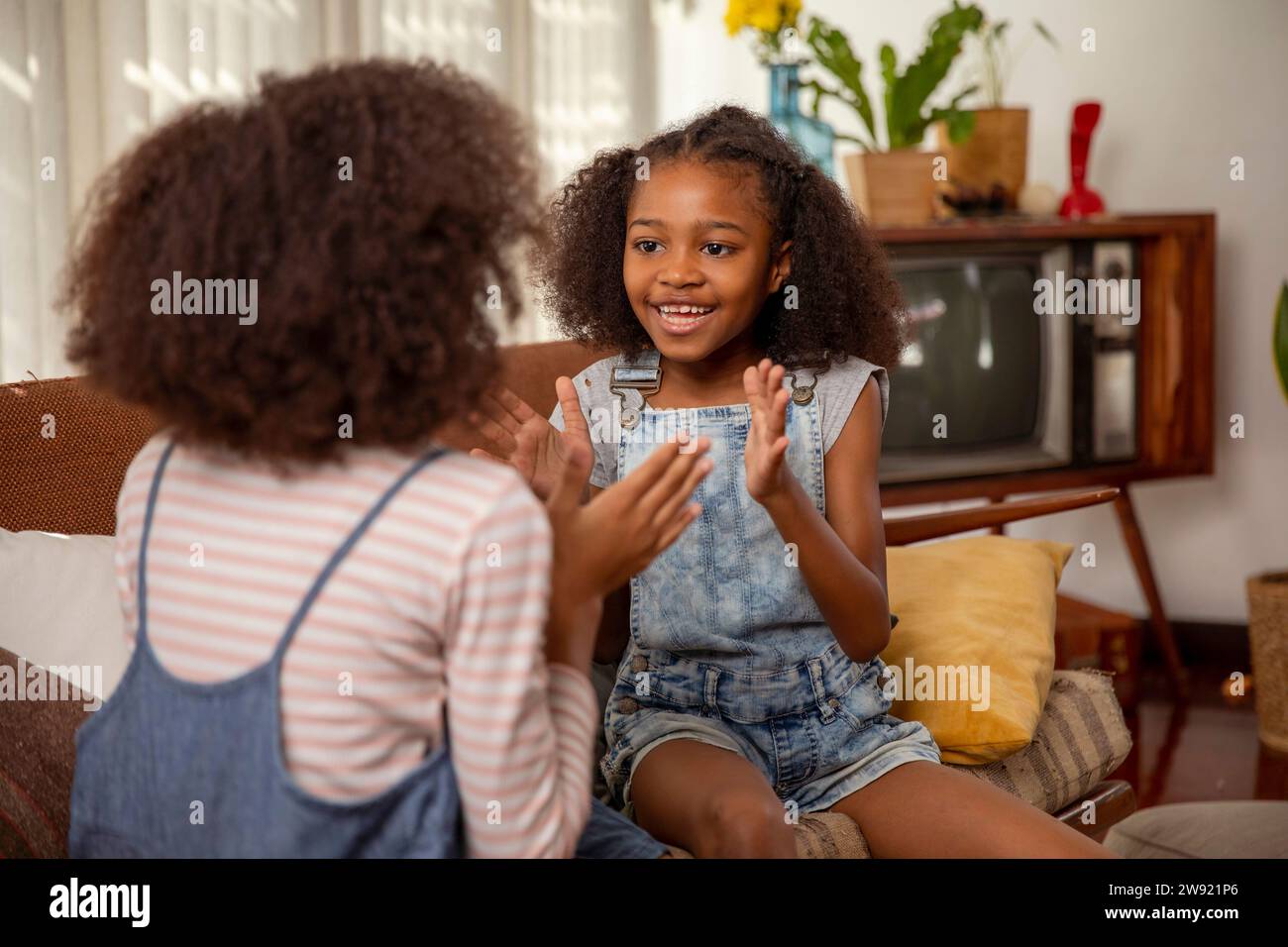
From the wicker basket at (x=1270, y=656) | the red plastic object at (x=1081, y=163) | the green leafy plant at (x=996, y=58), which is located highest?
the green leafy plant at (x=996, y=58)

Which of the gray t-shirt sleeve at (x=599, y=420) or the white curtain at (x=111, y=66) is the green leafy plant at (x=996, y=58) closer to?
the white curtain at (x=111, y=66)

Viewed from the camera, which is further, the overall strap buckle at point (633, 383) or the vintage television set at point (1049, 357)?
the vintage television set at point (1049, 357)

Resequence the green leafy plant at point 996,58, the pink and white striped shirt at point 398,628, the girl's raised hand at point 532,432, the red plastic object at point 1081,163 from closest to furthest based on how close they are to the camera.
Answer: the pink and white striped shirt at point 398,628, the girl's raised hand at point 532,432, the red plastic object at point 1081,163, the green leafy plant at point 996,58

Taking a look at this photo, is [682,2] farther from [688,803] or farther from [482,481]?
[482,481]

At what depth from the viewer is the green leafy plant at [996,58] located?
11.7 ft

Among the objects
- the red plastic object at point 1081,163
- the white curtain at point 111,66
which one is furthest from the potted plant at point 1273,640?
the white curtain at point 111,66

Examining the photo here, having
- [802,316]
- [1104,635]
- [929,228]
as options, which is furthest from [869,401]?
[1104,635]

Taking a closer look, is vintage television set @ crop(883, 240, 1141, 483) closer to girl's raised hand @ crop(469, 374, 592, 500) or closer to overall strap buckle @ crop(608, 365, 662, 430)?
overall strap buckle @ crop(608, 365, 662, 430)

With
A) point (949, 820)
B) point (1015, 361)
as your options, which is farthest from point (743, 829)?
point (1015, 361)

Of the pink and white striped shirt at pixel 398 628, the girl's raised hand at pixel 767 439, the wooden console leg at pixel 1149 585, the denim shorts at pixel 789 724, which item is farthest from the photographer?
the wooden console leg at pixel 1149 585

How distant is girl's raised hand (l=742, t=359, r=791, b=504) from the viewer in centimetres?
118

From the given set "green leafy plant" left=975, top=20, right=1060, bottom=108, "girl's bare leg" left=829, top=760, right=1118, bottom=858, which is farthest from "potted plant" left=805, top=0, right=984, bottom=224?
"girl's bare leg" left=829, top=760, right=1118, bottom=858

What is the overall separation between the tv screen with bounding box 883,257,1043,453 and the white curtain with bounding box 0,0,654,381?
0.90 metres

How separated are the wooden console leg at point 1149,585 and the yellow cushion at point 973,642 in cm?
152
